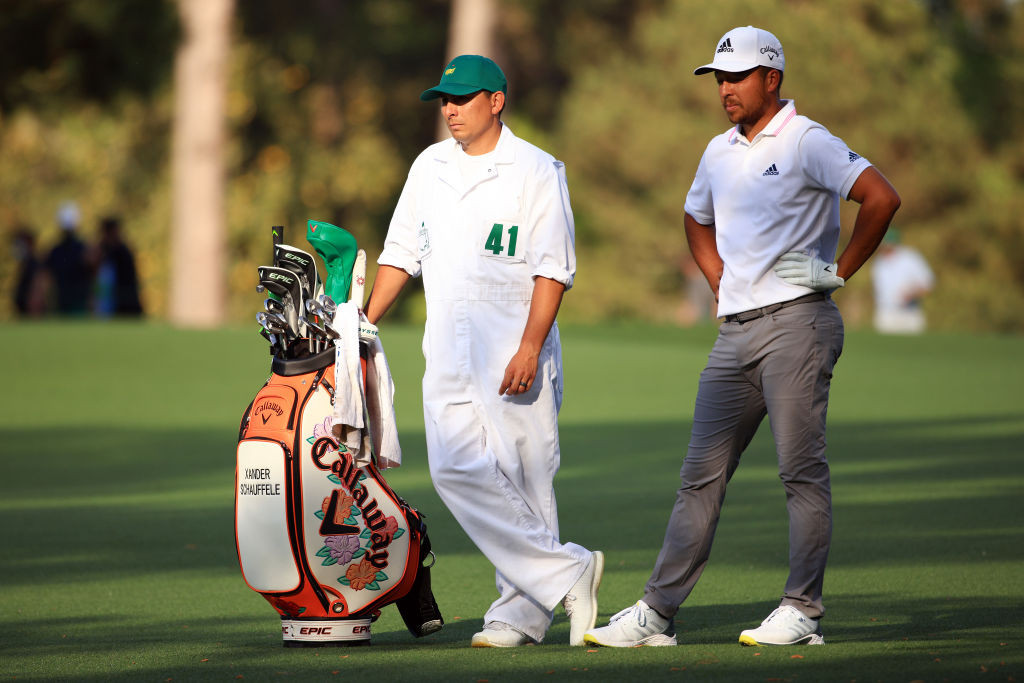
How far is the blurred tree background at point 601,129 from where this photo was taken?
3916cm

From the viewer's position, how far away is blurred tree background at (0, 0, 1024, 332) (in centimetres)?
3916

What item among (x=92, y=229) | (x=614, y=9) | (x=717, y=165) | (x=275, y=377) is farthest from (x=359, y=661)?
(x=614, y=9)

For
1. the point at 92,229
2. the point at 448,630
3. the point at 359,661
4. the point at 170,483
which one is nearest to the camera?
the point at 359,661

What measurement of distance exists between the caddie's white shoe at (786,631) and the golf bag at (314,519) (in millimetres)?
1229

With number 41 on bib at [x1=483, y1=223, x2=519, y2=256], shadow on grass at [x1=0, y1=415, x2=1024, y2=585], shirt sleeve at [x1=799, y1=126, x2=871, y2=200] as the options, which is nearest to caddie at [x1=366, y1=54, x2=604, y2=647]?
number 41 on bib at [x1=483, y1=223, x2=519, y2=256]

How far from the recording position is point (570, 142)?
138ft

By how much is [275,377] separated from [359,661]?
1.06 m

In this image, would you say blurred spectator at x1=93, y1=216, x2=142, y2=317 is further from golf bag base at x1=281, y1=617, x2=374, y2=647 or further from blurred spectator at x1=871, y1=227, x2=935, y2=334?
golf bag base at x1=281, y1=617, x2=374, y2=647

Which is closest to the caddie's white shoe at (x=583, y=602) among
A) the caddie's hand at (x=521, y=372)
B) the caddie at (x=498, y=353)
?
the caddie at (x=498, y=353)

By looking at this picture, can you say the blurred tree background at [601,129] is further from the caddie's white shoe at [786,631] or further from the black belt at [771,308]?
the caddie's white shoe at [786,631]

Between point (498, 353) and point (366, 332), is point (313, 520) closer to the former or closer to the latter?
point (366, 332)

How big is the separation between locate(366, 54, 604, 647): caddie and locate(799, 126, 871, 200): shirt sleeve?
0.89 m

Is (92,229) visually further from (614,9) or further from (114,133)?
(614,9)

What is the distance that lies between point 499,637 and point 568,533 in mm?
3224
